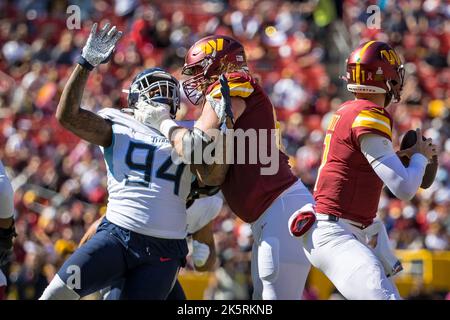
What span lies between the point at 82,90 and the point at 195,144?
2.81 ft

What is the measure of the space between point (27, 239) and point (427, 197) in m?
5.15

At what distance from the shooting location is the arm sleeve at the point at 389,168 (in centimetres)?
481

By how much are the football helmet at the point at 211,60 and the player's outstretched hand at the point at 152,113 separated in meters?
0.19

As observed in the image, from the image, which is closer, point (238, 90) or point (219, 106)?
point (219, 106)

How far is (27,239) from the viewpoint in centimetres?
1189

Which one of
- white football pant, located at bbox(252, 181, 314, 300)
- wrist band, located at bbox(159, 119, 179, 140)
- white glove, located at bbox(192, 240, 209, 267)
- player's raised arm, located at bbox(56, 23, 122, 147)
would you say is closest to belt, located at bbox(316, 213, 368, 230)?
white football pant, located at bbox(252, 181, 314, 300)

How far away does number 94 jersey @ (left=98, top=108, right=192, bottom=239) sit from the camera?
546cm

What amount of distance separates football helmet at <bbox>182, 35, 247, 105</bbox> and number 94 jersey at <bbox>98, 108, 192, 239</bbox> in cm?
40

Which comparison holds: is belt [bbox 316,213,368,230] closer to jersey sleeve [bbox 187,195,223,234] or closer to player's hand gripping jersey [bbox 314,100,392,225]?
player's hand gripping jersey [bbox 314,100,392,225]

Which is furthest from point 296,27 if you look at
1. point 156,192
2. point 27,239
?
point 156,192

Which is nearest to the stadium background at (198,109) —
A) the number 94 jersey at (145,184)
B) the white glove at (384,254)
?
the number 94 jersey at (145,184)

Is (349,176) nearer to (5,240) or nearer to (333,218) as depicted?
(333,218)

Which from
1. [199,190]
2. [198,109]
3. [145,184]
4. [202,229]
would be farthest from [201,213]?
[198,109]

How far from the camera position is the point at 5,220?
5426 mm
